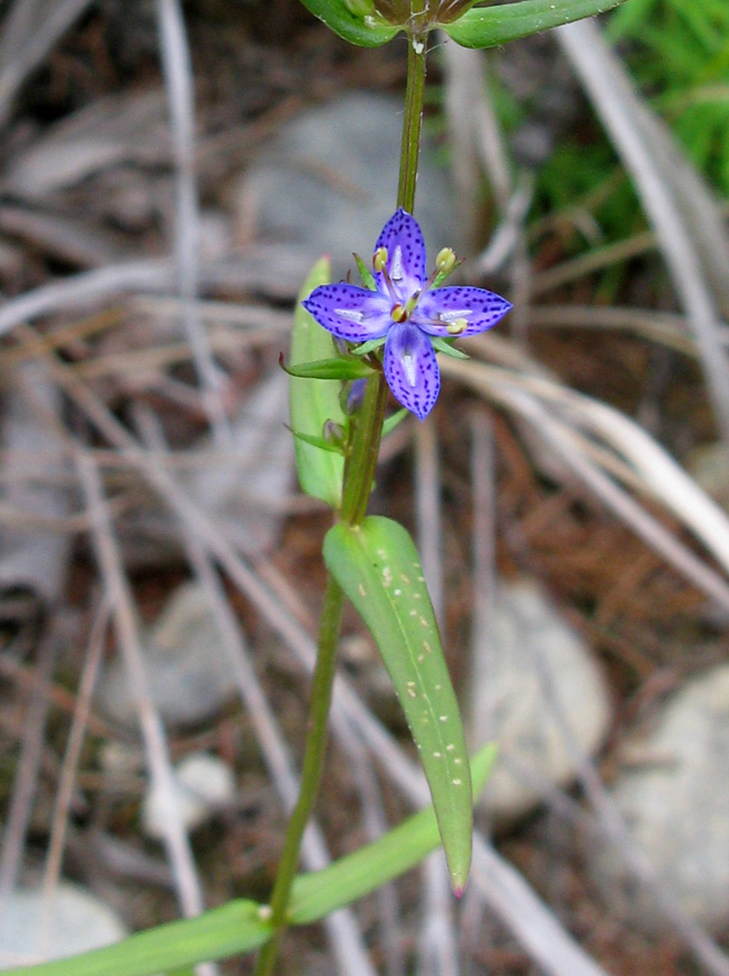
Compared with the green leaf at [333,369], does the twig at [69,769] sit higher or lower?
higher

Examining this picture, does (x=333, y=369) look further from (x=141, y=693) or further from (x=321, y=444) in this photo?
(x=141, y=693)

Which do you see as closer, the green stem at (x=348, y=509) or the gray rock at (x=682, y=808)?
the green stem at (x=348, y=509)

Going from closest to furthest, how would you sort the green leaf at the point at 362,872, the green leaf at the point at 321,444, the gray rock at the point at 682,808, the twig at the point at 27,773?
the green leaf at the point at 321,444 → the green leaf at the point at 362,872 → the twig at the point at 27,773 → the gray rock at the point at 682,808

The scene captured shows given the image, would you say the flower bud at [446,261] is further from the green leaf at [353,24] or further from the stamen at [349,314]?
the green leaf at [353,24]

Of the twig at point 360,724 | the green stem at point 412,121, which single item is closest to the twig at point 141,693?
the twig at point 360,724

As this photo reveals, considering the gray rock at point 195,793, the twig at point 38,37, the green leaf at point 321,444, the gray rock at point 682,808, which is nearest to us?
the green leaf at point 321,444

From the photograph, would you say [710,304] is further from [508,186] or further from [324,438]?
[324,438]
